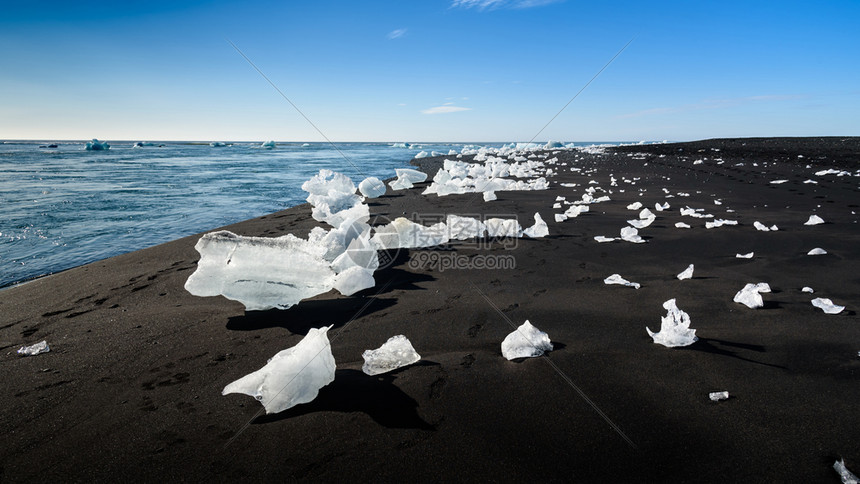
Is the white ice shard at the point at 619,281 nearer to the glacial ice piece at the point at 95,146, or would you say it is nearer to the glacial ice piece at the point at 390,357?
the glacial ice piece at the point at 390,357

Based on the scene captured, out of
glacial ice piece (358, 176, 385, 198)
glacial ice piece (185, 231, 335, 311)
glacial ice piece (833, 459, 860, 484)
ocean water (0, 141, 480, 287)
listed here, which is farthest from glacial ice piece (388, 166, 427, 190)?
glacial ice piece (833, 459, 860, 484)

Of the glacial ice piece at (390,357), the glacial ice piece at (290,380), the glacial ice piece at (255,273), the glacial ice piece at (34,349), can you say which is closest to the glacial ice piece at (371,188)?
the glacial ice piece at (255,273)

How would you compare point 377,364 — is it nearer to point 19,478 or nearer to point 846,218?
point 19,478

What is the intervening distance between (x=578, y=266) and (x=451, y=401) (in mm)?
2323

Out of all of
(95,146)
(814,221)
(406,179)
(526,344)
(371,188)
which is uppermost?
(95,146)

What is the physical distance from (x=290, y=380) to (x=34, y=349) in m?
1.91

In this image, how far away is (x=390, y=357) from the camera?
6.71ft

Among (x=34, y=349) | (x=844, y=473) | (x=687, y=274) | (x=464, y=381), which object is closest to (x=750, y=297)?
(x=687, y=274)

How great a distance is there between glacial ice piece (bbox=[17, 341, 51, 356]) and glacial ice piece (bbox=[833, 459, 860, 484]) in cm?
389

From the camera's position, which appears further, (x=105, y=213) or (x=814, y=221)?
(x=105, y=213)

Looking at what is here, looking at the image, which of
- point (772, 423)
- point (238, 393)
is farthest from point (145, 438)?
point (772, 423)

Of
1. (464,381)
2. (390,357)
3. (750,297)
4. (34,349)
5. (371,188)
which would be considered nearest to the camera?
(464,381)

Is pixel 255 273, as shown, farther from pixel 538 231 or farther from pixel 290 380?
pixel 538 231

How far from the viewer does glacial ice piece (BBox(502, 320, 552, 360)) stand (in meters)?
2.09
